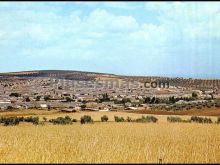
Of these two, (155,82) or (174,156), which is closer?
(174,156)

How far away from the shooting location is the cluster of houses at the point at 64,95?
7050 cm

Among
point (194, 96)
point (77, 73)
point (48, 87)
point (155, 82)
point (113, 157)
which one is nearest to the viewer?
point (113, 157)

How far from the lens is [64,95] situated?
95500 mm

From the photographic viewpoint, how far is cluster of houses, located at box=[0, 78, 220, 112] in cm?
7050

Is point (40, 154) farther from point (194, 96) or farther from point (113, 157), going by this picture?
point (194, 96)

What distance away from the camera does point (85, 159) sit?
9.46m

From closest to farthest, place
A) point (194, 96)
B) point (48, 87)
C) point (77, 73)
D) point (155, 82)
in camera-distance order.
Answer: point (194, 96) → point (48, 87) → point (155, 82) → point (77, 73)

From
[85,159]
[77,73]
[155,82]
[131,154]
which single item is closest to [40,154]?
[85,159]

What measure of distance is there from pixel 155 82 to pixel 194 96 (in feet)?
163

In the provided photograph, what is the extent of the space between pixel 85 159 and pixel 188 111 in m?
53.4

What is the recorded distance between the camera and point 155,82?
137 m

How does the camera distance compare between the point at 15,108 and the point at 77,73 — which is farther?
the point at 77,73

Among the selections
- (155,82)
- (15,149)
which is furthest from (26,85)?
(15,149)

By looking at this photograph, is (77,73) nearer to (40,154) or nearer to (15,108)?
(15,108)
